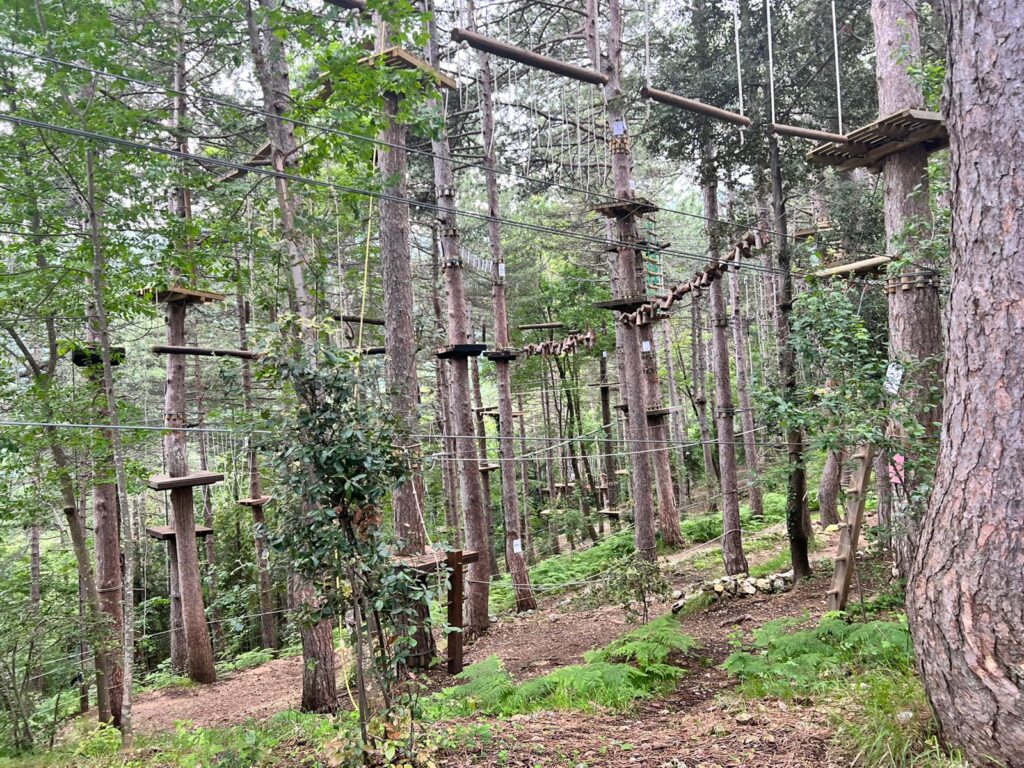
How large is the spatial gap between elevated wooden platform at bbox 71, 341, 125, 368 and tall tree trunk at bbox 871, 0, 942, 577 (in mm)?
8194

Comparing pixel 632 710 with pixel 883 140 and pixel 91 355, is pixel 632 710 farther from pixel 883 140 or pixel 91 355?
pixel 91 355

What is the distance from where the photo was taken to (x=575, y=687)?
15.8ft

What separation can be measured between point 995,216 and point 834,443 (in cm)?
257

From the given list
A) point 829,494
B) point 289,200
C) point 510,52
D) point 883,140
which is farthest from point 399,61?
point 829,494

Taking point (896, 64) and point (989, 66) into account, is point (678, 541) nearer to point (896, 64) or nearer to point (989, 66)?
point (896, 64)

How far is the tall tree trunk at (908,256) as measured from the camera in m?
4.77

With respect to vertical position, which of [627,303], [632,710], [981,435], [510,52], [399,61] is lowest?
[632,710]

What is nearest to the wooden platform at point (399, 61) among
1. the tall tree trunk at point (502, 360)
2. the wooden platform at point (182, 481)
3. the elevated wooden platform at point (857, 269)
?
the elevated wooden platform at point (857, 269)

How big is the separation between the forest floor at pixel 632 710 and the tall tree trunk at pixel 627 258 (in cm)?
157

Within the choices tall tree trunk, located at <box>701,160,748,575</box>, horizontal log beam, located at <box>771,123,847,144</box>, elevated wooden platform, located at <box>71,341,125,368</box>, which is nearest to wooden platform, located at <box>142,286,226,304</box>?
elevated wooden platform, located at <box>71,341,125,368</box>

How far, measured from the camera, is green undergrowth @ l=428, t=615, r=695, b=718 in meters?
4.70

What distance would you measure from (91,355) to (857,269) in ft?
27.8

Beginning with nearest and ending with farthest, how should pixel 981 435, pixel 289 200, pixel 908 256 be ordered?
pixel 981 435, pixel 908 256, pixel 289 200

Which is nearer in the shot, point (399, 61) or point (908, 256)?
point (908, 256)
